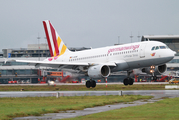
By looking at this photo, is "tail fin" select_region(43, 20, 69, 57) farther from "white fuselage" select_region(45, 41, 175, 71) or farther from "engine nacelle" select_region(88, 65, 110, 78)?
"engine nacelle" select_region(88, 65, 110, 78)

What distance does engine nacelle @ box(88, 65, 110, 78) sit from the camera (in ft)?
132

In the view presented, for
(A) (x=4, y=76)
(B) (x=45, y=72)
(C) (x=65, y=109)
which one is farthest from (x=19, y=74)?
(C) (x=65, y=109)

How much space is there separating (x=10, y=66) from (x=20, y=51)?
81763mm

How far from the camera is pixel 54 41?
176 feet

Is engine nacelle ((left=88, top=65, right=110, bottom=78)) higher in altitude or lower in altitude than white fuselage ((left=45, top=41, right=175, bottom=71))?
lower

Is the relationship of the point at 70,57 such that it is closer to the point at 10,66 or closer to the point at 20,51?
the point at 10,66

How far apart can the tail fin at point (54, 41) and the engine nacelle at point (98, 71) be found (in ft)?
40.4

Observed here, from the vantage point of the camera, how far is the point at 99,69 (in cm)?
4025

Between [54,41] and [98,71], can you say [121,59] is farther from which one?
[54,41]

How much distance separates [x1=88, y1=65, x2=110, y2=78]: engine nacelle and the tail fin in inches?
485

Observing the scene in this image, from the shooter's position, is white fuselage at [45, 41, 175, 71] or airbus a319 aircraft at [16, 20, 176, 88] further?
airbus a319 aircraft at [16, 20, 176, 88]

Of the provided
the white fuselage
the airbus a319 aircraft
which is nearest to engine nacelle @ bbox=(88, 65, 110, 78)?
the airbus a319 aircraft

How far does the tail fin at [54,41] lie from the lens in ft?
175

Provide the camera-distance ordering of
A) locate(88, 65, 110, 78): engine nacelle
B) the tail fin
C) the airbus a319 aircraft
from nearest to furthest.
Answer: the airbus a319 aircraft
locate(88, 65, 110, 78): engine nacelle
the tail fin
